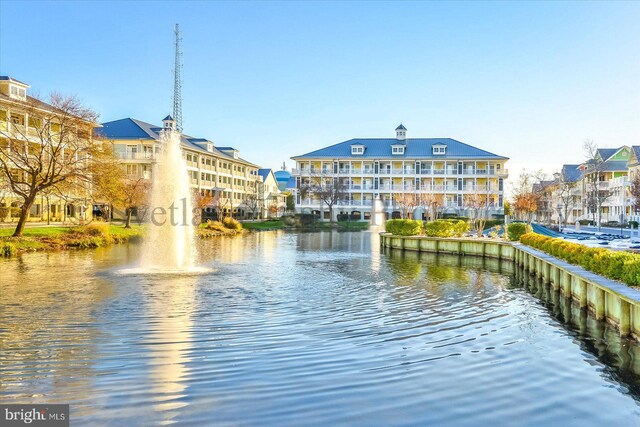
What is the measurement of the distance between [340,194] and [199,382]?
74834 millimetres

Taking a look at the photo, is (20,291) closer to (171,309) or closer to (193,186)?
(171,309)

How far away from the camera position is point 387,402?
7.55m

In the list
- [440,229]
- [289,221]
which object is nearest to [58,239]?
[440,229]

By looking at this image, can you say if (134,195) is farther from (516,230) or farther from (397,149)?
(397,149)

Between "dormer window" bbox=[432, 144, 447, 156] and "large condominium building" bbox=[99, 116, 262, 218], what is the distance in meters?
32.9

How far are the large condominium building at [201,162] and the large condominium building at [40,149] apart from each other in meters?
9.34

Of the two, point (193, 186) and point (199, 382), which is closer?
point (199, 382)

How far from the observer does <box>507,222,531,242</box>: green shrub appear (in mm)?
33094

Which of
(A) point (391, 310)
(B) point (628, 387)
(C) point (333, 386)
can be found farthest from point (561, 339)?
(C) point (333, 386)

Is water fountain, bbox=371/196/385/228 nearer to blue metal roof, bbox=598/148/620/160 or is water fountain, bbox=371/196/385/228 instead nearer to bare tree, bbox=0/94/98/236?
blue metal roof, bbox=598/148/620/160

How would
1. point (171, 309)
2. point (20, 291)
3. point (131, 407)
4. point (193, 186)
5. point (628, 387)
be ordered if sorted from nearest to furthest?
point (131, 407), point (628, 387), point (171, 309), point (20, 291), point (193, 186)

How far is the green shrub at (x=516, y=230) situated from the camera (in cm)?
3309

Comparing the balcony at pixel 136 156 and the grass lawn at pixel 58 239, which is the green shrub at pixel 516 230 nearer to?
the grass lawn at pixel 58 239

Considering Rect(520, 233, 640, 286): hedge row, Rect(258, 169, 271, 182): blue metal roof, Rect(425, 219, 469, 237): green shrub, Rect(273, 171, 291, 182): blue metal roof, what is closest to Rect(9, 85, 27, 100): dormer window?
Rect(425, 219, 469, 237): green shrub
